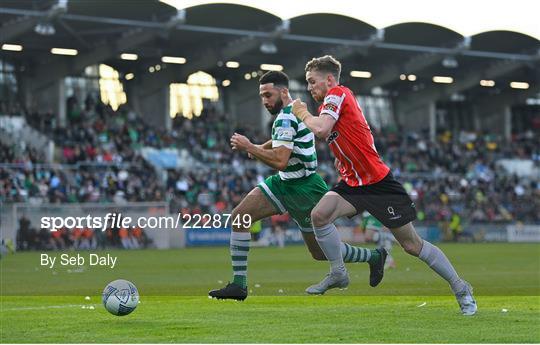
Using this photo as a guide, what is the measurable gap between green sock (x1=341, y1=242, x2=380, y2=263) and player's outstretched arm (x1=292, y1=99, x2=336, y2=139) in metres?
1.75

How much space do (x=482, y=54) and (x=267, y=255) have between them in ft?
81.4

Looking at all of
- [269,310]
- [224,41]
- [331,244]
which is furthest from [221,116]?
[331,244]

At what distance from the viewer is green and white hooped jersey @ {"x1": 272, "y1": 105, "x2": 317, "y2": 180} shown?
432 inches

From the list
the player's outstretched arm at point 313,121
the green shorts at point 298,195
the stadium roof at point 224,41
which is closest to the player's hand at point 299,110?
the player's outstretched arm at point 313,121

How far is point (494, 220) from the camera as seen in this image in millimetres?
48688

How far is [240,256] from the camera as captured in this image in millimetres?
11359

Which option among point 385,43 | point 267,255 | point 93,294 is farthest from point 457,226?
point 93,294

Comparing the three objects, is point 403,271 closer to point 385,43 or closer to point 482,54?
point 385,43

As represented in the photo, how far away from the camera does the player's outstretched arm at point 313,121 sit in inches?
387

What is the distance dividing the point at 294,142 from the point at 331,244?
118 cm

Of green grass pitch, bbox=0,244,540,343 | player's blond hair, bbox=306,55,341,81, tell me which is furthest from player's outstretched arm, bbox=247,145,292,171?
green grass pitch, bbox=0,244,540,343

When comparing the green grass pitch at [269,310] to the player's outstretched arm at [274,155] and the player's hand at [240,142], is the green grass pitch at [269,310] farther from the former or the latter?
the player's hand at [240,142]

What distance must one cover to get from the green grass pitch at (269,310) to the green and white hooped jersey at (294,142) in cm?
152

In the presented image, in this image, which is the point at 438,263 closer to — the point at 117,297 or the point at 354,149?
the point at 354,149
